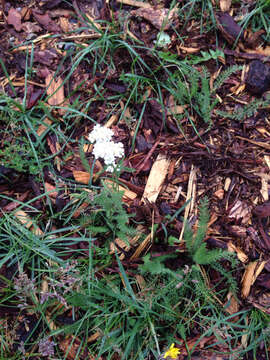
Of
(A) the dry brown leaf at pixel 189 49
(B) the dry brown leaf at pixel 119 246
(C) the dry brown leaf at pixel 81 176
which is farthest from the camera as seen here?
(A) the dry brown leaf at pixel 189 49

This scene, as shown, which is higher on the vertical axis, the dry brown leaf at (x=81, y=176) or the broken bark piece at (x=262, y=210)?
the dry brown leaf at (x=81, y=176)

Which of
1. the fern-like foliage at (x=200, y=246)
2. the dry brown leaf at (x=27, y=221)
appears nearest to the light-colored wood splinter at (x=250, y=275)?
the fern-like foliage at (x=200, y=246)

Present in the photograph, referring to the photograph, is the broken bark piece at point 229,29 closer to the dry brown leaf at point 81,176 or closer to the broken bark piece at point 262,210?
the broken bark piece at point 262,210

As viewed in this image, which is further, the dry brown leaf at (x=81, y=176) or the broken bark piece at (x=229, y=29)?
the broken bark piece at (x=229, y=29)

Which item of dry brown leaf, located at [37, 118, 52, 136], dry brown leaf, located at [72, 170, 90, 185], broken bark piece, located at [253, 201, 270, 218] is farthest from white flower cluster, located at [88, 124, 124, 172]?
broken bark piece, located at [253, 201, 270, 218]

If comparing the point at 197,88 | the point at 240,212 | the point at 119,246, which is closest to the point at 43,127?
the point at 119,246

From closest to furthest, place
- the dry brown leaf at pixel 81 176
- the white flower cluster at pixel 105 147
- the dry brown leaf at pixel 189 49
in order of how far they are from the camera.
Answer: the white flower cluster at pixel 105 147 < the dry brown leaf at pixel 81 176 < the dry brown leaf at pixel 189 49
